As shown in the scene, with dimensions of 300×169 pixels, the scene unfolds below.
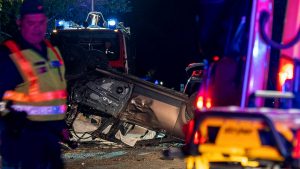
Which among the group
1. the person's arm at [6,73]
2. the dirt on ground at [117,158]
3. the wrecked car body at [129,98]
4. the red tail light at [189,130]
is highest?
the person's arm at [6,73]

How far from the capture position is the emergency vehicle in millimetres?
3210

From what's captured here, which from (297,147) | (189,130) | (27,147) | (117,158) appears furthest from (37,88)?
(117,158)

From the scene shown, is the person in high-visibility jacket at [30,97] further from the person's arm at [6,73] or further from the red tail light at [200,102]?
the red tail light at [200,102]

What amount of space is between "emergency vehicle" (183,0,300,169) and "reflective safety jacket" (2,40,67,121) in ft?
3.86

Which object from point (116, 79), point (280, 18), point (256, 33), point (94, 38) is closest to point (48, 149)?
point (256, 33)

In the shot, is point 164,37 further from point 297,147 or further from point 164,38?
point 297,147

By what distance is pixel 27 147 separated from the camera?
4.27 metres

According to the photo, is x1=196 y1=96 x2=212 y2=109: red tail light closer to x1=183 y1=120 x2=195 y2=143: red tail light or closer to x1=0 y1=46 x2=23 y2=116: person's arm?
x1=183 y1=120 x2=195 y2=143: red tail light

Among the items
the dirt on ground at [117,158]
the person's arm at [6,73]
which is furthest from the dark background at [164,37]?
the person's arm at [6,73]

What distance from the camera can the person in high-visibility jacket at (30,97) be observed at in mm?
4199

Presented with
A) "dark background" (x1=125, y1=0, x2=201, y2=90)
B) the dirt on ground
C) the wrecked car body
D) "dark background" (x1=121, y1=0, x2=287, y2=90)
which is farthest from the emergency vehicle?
"dark background" (x1=125, y1=0, x2=201, y2=90)

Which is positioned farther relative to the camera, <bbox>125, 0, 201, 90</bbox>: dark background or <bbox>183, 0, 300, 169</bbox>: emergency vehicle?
<bbox>125, 0, 201, 90</bbox>: dark background

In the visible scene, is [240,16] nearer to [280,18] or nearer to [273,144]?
[280,18]

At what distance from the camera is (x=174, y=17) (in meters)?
32.1
